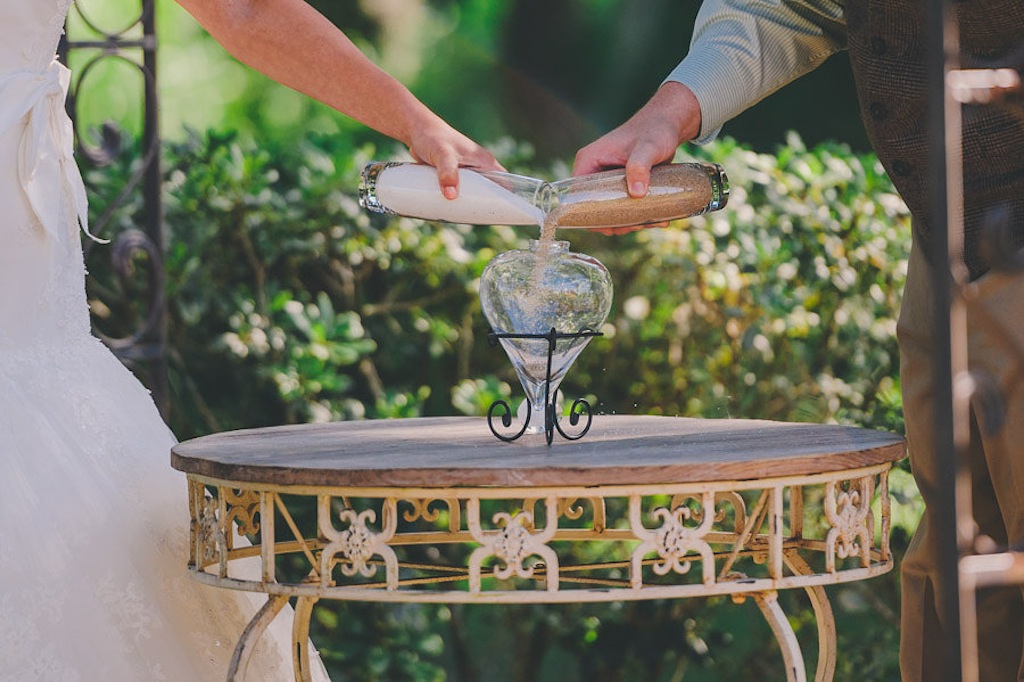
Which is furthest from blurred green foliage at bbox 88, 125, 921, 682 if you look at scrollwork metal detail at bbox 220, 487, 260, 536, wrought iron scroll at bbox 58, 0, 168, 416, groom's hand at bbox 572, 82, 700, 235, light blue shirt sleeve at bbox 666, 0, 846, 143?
scrollwork metal detail at bbox 220, 487, 260, 536

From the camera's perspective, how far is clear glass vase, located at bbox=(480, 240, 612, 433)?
195cm

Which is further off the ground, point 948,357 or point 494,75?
point 494,75

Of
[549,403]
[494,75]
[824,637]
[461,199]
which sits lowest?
[824,637]

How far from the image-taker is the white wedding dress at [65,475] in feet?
6.08

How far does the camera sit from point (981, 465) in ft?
7.06

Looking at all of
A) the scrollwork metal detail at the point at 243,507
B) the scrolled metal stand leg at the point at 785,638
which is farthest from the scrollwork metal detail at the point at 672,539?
the scrollwork metal detail at the point at 243,507

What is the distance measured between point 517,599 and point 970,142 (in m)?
0.89

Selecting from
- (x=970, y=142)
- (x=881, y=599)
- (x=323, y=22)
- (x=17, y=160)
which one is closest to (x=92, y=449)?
(x=17, y=160)

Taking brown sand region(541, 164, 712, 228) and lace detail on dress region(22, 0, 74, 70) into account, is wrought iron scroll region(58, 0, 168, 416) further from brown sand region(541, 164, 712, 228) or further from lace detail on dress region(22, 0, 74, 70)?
brown sand region(541, 164, 712, 228)

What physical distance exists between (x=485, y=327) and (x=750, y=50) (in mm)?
1338

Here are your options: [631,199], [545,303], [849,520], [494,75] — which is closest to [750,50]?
[631,199]

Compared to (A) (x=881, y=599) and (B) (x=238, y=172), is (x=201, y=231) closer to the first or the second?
(B) (x=238, y=172)

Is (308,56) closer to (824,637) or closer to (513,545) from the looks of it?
(513,545)

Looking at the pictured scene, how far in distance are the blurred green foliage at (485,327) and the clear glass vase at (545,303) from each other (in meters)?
1.33
